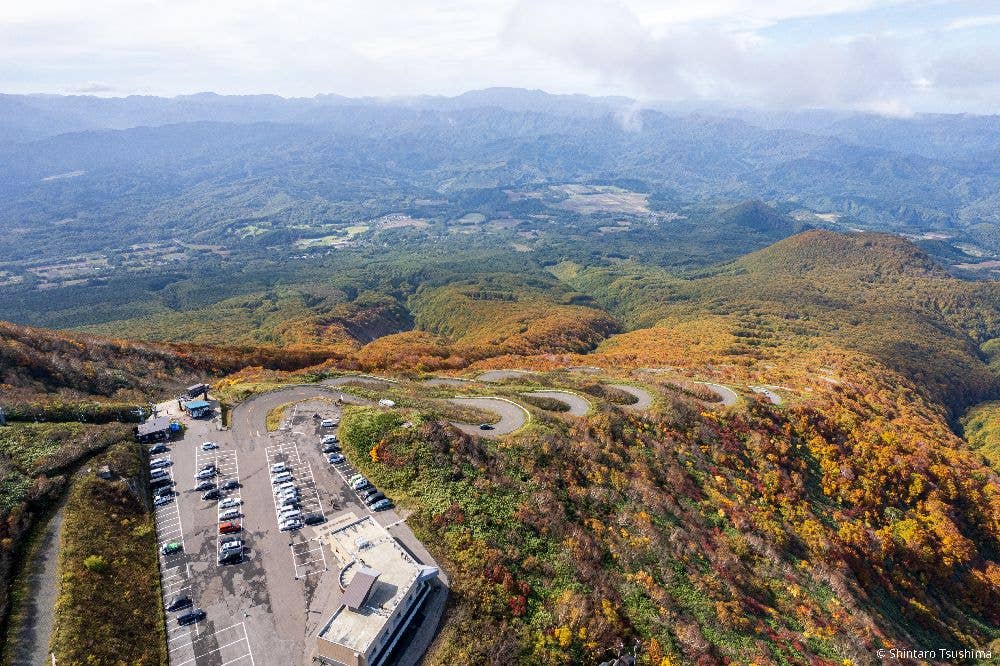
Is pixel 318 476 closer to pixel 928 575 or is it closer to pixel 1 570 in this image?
pixel 1 570

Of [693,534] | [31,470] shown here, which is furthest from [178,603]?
[693,534]

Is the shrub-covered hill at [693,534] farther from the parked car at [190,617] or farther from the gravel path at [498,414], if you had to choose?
the parked car at [190,617]

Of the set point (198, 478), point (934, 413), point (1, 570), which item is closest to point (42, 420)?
point (198, 478)

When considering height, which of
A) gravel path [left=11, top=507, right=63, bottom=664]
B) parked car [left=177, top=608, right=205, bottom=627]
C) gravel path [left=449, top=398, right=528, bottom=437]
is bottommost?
gravel path [left=449, top=398, right=528, bottom=437]

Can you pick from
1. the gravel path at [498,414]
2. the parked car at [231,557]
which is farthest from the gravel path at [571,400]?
the parked car at [231,557]

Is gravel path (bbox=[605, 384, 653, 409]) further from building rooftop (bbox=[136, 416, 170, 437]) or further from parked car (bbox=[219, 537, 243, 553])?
building rooftop (bbox=[136, 416, 170, 437])

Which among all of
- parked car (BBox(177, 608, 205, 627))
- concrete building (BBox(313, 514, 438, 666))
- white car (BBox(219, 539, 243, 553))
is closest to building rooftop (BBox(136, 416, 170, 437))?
white car (BBox(219, 539, 243, 553))
